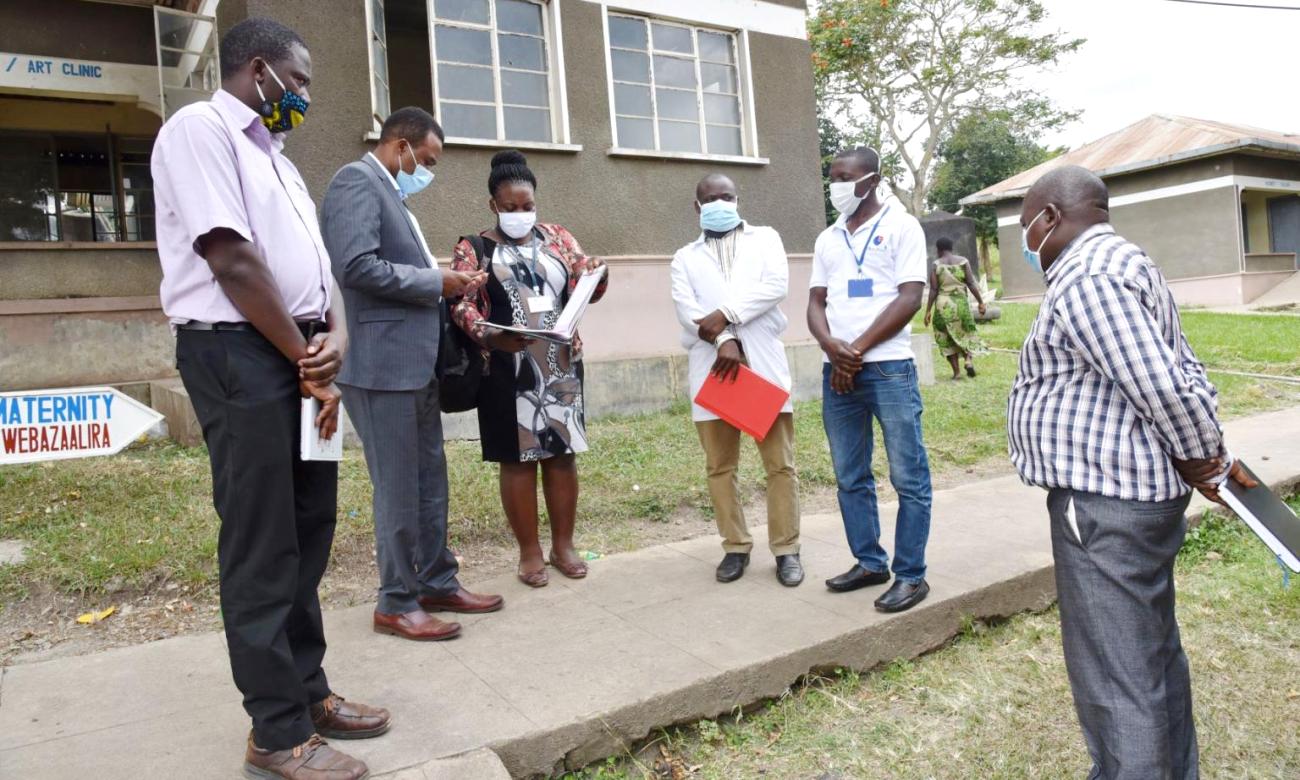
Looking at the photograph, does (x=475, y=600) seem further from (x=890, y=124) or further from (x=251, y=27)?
(x=890, y=124)

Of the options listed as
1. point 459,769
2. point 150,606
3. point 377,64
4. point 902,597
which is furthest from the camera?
point 377,64

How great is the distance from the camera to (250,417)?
7.59ft

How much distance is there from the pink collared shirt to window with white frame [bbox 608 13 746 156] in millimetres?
6521

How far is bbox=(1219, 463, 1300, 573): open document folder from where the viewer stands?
225 cm

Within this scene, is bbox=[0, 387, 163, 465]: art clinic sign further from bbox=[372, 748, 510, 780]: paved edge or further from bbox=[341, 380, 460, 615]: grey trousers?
bbox=[372, 748, 510, 780]: paved edge

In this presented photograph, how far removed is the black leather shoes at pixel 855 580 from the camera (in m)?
3.94

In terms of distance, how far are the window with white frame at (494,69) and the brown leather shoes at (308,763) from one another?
6307 millimetres

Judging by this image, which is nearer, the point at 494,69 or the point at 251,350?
the point at 251,350

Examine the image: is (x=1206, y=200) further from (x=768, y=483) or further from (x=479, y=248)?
(x=479, y=248)

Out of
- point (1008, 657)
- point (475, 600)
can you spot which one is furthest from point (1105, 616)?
point (475, 600)

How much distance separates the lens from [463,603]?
3799 millimetres

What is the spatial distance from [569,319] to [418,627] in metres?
1.38

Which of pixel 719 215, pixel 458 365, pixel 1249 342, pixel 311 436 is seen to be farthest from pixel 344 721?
pixel 1249 342

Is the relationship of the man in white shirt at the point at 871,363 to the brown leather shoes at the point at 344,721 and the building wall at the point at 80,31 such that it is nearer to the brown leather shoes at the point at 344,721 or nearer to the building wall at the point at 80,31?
the brown leather shoes at the point at 344,721
